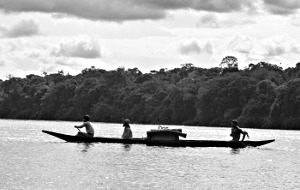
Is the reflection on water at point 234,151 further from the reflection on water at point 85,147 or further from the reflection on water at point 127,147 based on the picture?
the reflection on water at point 85,147

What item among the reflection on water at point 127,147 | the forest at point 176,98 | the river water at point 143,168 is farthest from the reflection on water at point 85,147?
the forest at point 176,98

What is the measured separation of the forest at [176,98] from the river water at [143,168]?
7346 centimetres

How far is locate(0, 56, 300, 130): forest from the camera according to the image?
409 ft

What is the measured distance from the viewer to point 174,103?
480 ft

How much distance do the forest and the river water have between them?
73.5 meters

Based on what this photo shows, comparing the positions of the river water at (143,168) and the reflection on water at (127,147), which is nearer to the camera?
the river water at (143,168)

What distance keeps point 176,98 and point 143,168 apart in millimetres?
111271

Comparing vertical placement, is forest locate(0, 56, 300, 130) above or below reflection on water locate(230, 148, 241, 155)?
above

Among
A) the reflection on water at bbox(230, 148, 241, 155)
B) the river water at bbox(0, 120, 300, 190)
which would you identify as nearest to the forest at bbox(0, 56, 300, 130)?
the reflection on water at bbox(230, 148, 241, 155)

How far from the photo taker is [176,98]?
147 meters

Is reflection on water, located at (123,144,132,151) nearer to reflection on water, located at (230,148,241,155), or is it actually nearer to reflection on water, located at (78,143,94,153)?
reflection on water, located at (78,143,94,153)

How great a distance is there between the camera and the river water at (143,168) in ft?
96.3

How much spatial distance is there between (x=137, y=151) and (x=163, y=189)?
19.3m

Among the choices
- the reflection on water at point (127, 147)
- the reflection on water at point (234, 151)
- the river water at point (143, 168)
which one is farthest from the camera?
the reflection on water at point (234, 151)
